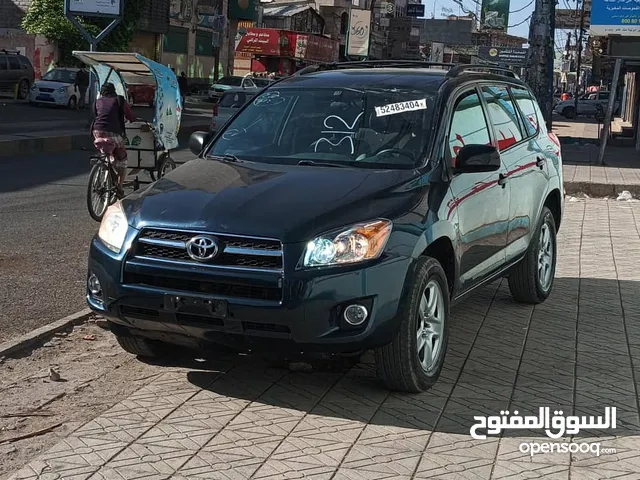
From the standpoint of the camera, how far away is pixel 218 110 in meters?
23.5

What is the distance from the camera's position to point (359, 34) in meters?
63.8

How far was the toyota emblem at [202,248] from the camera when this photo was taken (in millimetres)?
4688

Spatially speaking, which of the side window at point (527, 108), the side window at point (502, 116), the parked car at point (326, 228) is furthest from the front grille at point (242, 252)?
the side window at point (527, 108)

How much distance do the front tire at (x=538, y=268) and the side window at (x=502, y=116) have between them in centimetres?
81

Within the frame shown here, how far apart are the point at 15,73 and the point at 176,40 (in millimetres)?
19474

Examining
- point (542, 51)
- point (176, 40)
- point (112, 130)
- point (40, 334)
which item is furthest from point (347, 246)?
point (176, 40)

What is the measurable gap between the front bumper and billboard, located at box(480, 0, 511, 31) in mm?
53283

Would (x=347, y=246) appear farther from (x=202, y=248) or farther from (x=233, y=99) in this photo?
(x=233, y=99)

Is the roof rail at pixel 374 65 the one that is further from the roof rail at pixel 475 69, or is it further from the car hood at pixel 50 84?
the car hood at pixel 50 84

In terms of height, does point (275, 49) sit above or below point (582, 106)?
above

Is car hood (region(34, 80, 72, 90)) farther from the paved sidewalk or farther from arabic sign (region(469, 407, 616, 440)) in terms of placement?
arabic sign (region(469, 407, 616, 440))

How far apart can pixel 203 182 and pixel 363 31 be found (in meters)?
60.1

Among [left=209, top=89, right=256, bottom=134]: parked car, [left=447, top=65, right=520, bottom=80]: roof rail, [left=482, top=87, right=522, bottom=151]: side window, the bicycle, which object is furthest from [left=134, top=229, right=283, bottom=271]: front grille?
[left=209, top=89, right=256, bottom=134]: parked car

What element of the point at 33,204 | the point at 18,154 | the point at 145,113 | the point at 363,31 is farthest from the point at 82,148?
the point at 363,31
